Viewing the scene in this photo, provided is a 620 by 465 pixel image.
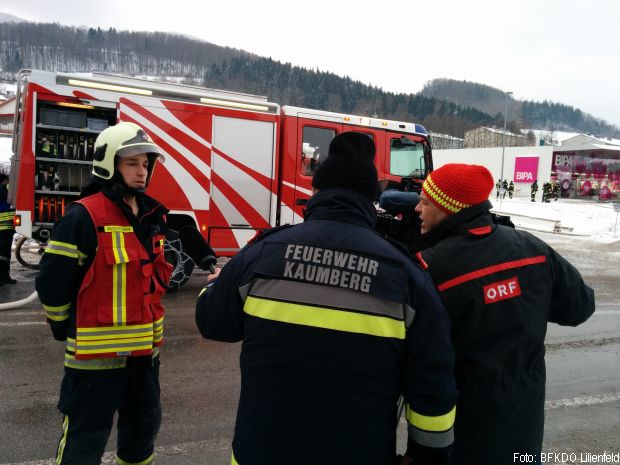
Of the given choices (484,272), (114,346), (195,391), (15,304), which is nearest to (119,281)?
(114,346)

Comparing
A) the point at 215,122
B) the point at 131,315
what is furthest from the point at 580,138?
the point at 131,315

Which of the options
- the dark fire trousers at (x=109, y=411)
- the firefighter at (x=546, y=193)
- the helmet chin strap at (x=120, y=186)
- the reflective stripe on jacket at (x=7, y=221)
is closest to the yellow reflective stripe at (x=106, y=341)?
the dark fire trousers at (x=109, y=411)

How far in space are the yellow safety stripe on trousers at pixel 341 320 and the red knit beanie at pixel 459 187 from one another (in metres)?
0.74

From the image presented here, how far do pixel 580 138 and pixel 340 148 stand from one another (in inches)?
2836

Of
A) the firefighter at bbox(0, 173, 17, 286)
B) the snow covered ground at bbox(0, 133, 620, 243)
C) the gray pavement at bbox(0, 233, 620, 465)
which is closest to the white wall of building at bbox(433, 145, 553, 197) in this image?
the snow covered ground at bbox(0, 133, 620, 243)

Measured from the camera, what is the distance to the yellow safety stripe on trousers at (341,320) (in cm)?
151

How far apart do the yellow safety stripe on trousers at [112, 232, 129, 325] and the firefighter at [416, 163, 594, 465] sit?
1.43m

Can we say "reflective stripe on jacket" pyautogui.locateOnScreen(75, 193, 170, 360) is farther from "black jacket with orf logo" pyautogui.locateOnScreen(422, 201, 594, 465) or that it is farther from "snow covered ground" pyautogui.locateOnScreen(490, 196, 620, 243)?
"snow covered ground" pyautogui.locateOnScreen(490, 196, 620, 243)

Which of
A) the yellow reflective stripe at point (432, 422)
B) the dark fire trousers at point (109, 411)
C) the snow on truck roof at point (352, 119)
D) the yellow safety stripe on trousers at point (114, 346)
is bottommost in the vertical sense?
the dark fire trousers at point (109, 411)

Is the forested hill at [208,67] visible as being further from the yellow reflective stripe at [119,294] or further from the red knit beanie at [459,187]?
the red knit beanie at [459,187]

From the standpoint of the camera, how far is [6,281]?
7777mm

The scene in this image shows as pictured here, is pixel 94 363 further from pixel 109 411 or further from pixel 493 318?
pixel 493 318

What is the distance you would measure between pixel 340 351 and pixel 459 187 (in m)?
0.91

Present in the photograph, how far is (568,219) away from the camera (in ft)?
76.7
